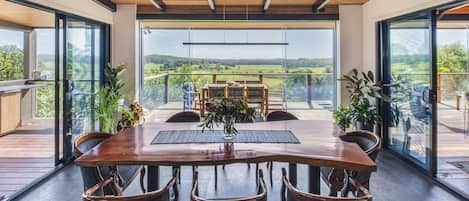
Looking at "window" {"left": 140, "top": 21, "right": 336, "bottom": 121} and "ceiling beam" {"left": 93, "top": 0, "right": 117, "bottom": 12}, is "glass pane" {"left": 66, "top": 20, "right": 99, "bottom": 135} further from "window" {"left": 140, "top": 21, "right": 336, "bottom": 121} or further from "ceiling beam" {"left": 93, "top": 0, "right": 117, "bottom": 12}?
"window" {"left": 140, "top": 21, "right": 336, "bottom": 121}

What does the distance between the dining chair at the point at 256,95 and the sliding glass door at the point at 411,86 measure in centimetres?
248

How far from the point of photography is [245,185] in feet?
12.9

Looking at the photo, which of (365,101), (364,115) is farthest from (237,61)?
(364,115)

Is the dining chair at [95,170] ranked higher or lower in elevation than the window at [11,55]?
lower

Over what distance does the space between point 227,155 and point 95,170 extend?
933mm

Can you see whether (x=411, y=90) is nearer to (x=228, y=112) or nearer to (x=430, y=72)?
(x=430, y=72)

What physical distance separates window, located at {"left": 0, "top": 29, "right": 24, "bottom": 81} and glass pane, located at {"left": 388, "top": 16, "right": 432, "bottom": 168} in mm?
6357

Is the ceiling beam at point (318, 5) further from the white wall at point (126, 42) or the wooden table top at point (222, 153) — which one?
the wooden table top at point (222, 153)

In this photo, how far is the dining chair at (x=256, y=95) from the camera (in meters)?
7.27

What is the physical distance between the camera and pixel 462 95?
597 cm

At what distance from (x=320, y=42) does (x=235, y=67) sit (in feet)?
6.03

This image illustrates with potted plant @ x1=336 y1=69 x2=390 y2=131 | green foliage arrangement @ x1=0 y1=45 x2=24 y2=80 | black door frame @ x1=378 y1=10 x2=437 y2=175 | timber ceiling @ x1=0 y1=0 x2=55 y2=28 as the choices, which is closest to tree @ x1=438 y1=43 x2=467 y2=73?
black door frame @ x1=378 y1=10 x2=437 y2=175

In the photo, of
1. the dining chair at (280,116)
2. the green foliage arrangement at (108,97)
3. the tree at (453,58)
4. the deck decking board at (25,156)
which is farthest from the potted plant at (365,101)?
the deck decking board at (25,156)

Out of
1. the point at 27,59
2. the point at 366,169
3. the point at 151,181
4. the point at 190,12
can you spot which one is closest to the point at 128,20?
the point at 190,12
